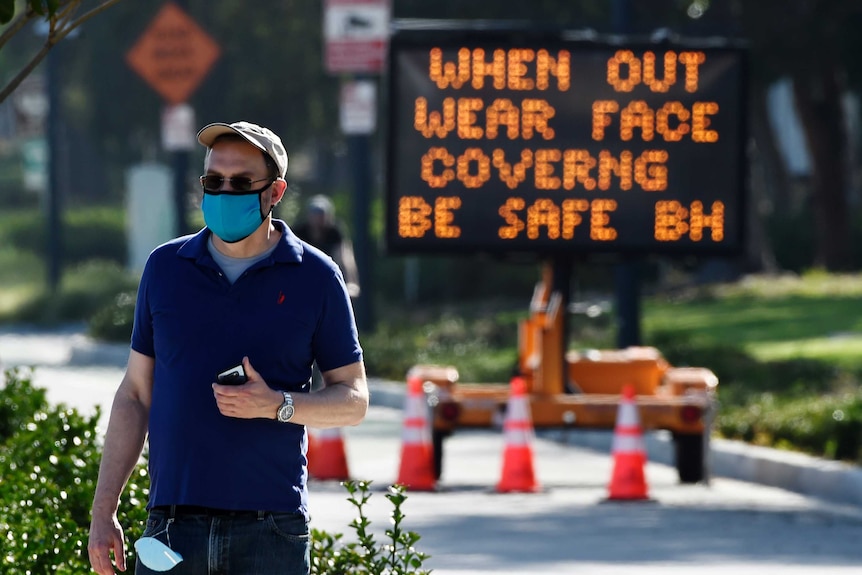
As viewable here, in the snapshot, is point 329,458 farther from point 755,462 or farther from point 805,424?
point 805,424

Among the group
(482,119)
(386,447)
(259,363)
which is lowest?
(386,447)

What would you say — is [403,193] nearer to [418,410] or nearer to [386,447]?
[418,410]

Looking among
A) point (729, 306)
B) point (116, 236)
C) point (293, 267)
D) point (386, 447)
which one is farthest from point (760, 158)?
point (293, 267)

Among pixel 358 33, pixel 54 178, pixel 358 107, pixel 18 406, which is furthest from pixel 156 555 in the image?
pixel 54 178

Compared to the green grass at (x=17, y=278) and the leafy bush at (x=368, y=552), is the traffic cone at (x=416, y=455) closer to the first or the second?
the leafy bush at (x=368, y=552)

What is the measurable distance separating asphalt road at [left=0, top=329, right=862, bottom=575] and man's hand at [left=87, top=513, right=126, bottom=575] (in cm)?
472

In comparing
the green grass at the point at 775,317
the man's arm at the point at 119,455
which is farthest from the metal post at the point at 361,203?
the man's arm at the point at 119,455

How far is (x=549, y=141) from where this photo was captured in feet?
48.8

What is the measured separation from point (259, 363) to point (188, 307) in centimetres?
21

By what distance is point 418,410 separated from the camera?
14820 millimetres

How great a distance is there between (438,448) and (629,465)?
1.71 meters

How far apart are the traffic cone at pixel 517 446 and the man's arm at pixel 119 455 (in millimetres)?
9116

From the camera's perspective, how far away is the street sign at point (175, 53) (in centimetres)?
2697

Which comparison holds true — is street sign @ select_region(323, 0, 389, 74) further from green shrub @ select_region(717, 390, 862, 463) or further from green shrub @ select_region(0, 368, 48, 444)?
green shrub @ select_region(0, 368, 48, 444)
